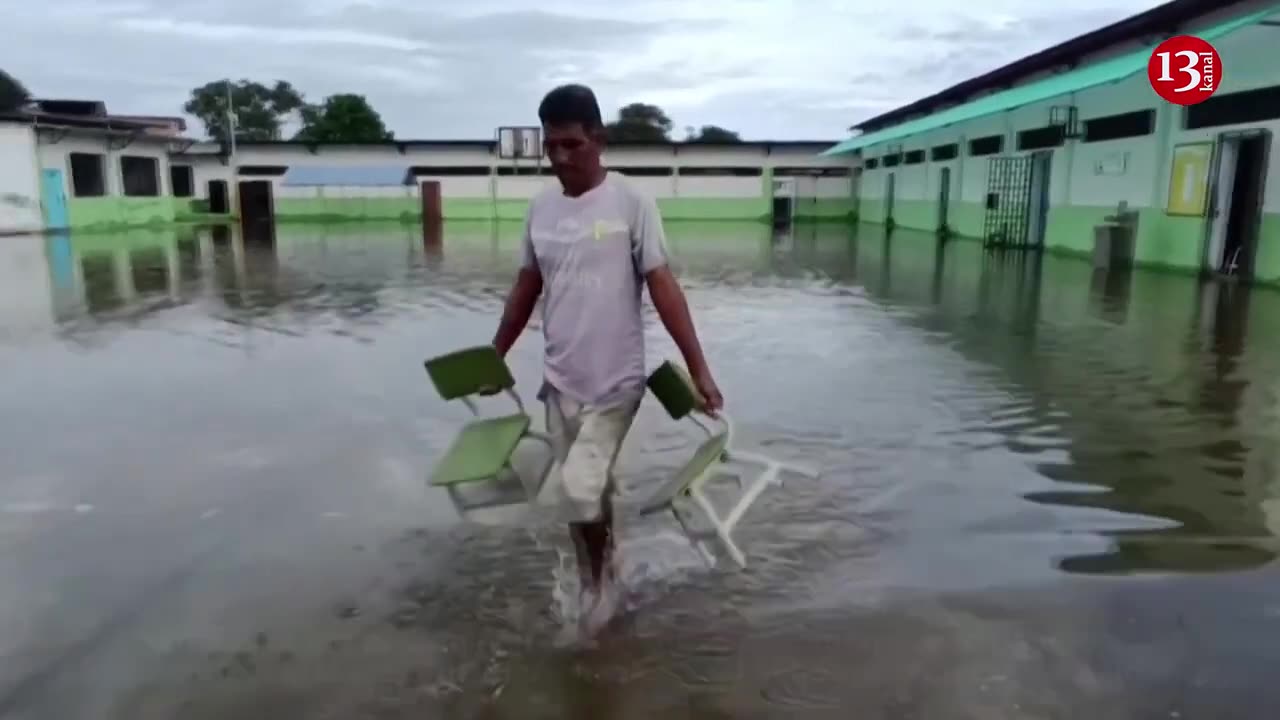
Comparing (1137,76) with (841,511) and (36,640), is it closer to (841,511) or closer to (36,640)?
(841,511)

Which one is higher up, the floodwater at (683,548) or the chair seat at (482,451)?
the chair seat at (482,451)

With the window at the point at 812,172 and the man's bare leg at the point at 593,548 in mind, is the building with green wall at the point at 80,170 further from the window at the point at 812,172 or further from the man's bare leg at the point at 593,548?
the man's bare leg at the point at 593,548

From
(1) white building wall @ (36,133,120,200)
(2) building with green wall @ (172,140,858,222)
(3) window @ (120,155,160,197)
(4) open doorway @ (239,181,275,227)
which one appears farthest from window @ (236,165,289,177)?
(1) white building wall @ (36,133,120,200)

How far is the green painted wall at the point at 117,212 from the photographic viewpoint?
30.4m

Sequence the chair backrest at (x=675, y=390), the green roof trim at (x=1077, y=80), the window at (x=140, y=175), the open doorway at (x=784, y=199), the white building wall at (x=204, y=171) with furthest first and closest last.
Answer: the white building wall at (x=204, y=171), the open doorway at (x=784, y=199), the window at (x=140, y=175), the green roof trim at (x=1077, y=80), the chair backrest at (x=675, y=390)

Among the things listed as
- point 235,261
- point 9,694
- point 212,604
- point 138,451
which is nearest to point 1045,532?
point 212,604

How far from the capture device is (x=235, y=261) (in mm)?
17547

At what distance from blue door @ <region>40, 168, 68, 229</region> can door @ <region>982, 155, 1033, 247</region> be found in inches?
1026

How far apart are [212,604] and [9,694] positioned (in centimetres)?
65

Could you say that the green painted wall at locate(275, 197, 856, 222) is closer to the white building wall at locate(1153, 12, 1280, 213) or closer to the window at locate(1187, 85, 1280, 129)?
the window at locate(1187, 85, 1280, 129)

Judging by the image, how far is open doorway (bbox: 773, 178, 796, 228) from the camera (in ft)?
131

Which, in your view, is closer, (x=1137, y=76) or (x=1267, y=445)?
(x=1267, y=445)

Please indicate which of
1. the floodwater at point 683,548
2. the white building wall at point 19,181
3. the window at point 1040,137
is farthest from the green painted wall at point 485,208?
the floodwater at point 683,548

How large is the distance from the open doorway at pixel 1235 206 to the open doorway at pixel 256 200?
3524 centimetres
